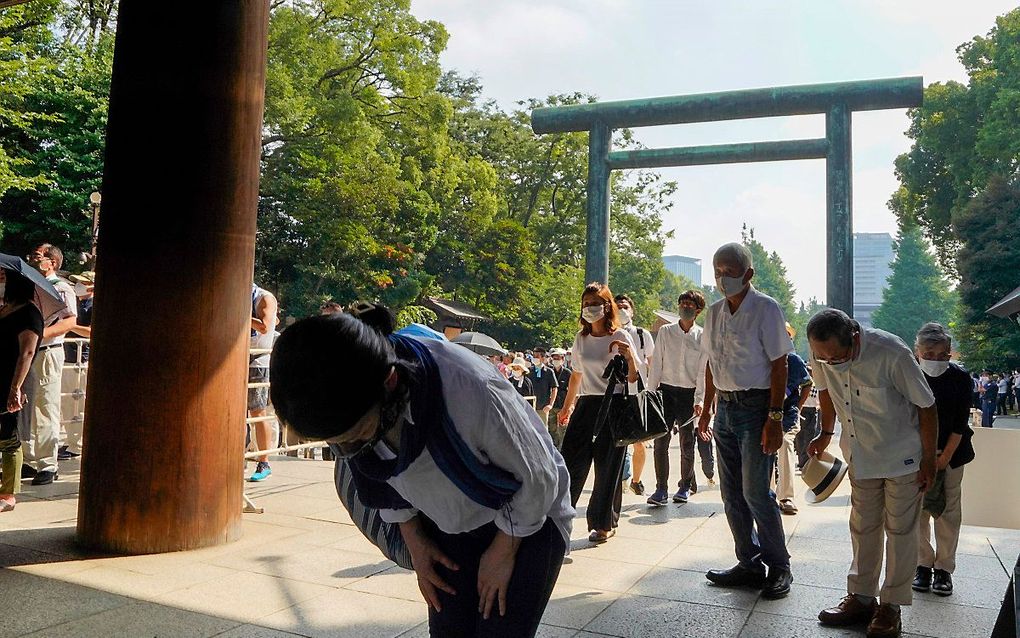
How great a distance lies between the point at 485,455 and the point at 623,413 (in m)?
3.91

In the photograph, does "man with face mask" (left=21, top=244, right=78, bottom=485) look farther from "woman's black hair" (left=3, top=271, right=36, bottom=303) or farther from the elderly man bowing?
the elderly man bowing

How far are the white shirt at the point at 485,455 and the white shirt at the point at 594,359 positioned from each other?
381cm

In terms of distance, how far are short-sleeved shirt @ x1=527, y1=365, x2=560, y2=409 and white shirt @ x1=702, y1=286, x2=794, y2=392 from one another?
39.3 feet

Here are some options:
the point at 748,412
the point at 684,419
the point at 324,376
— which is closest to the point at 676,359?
the point at 684,419

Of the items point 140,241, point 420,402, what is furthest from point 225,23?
point 420,402

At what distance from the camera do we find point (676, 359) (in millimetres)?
7898

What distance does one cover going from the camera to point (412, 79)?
26.7 metres

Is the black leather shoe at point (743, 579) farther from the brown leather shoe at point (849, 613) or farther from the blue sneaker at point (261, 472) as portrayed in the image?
the blue sneaker at point (261, 472)

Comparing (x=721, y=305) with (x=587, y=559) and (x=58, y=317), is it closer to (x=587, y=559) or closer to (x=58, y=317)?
(x=587, y=559)

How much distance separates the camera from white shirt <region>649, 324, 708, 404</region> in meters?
7.81

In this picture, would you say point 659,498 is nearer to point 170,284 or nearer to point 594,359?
point 594,359

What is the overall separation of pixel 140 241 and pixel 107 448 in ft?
4.11

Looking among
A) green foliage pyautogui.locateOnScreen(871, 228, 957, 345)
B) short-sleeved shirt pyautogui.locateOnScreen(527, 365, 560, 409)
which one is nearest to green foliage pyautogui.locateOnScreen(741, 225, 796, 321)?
green foliage pyautogui.locateOnScreen(871, 228, 957, 345)

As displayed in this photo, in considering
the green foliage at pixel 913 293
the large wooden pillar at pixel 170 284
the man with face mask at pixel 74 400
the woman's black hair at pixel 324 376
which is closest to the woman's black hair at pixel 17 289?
the large wooden pillar at pixel 170 284
